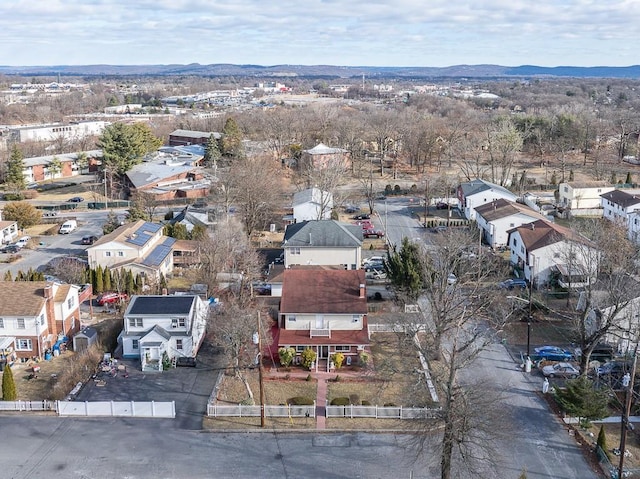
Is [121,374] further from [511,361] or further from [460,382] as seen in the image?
[511,361]

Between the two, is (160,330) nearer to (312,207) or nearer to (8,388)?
(8,388)

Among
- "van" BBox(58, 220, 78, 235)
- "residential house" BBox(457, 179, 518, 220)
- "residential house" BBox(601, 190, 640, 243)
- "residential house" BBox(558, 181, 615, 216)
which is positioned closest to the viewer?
"residential house" BBox(601, 190, 640, 243)

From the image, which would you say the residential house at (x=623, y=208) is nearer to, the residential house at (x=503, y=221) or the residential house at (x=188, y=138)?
the residential house at (x=503, y=221)

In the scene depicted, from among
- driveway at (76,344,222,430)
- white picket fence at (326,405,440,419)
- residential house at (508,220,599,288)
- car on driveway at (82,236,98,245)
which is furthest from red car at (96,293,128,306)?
residential house at (508,220,599,288)

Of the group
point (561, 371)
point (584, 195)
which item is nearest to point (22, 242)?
point (561, 371)

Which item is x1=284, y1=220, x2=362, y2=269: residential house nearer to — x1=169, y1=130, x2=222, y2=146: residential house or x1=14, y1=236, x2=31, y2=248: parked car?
x1=14, y1=236, x2=31, y2=248: parked car

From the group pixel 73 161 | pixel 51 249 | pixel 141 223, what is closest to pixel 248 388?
pixel 141 223
